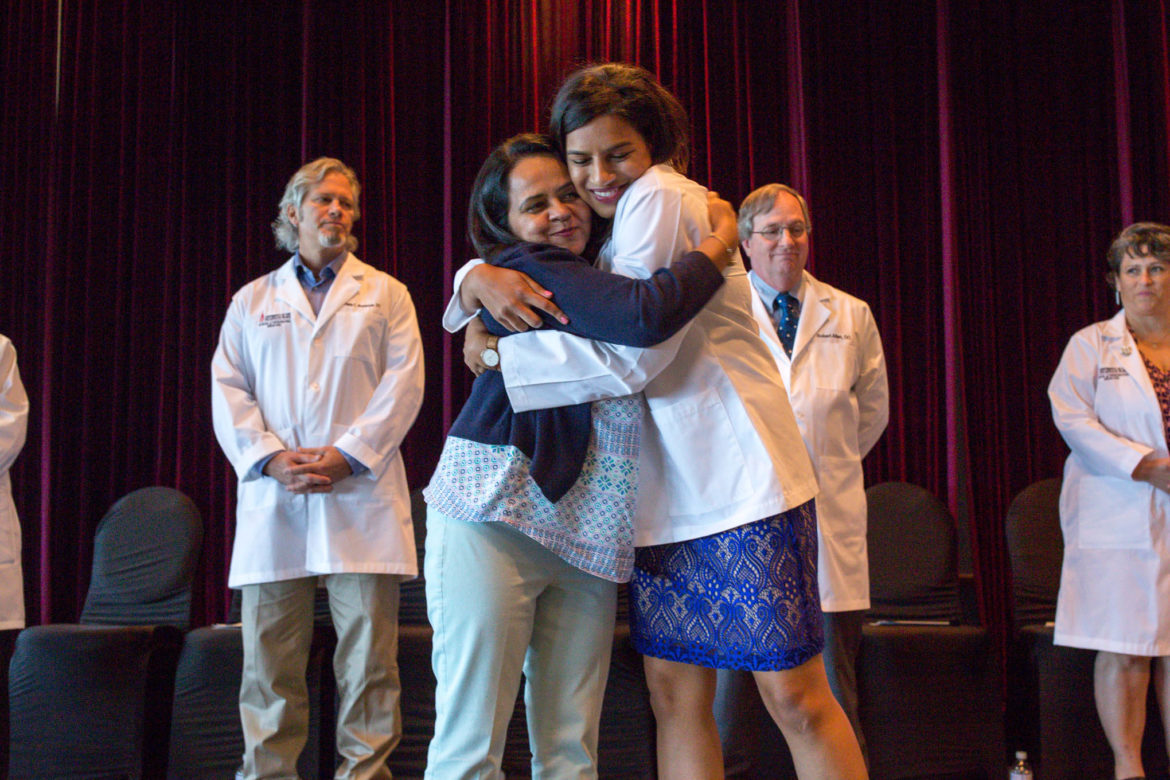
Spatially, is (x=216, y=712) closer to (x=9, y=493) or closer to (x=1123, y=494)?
(x=9, y=493)

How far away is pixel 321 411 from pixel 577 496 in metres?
1.66

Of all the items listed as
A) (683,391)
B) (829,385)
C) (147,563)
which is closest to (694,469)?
(683,391)

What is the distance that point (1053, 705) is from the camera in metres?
3.10

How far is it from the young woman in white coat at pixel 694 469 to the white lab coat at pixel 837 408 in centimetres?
109

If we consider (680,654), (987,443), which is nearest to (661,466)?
(680,654)

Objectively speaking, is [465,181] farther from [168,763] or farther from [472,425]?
[472,425]

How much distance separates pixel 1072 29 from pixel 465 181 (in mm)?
2661

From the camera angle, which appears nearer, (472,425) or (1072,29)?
(472,425)

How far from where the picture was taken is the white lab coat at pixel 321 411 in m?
2.87

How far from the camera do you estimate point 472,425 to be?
62.4 inches

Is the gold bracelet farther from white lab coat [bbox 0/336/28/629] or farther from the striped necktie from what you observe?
white lab coat [bbox 0/336/28/629]

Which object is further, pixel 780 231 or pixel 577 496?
pixel 780 231

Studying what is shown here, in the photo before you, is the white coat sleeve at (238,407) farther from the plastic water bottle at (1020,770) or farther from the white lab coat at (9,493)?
the plastic water bottle at (1020,770)

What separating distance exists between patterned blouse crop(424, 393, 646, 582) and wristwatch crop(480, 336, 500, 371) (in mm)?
134
